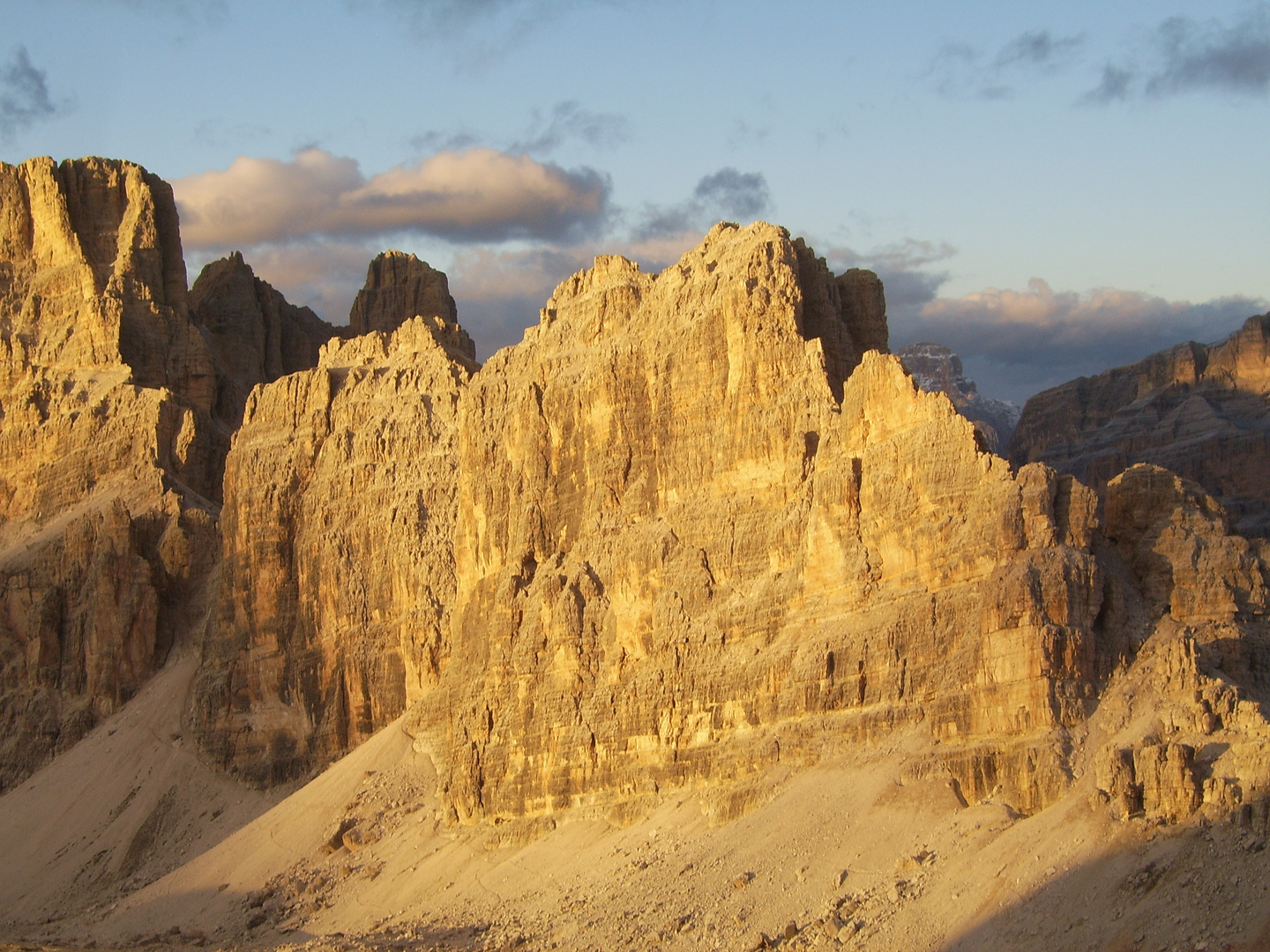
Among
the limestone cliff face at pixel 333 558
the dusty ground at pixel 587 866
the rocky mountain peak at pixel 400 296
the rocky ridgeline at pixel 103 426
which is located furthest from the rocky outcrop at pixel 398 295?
the dusty ground at pixel 587 866

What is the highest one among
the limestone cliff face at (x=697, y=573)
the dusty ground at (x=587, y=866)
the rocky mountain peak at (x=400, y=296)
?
the rocky mountain peak at (x=400, y=296)

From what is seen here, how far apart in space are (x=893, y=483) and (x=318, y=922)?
29.7 meters

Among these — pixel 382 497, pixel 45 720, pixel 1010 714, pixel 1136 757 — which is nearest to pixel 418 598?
pixel 382 497

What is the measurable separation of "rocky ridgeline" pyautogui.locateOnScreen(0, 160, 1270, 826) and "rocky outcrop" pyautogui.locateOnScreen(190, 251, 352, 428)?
10807mm

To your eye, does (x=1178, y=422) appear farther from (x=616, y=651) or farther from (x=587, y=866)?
(x=587, y=866)

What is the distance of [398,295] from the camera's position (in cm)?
14138

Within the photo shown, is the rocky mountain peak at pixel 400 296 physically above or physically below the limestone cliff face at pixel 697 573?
above

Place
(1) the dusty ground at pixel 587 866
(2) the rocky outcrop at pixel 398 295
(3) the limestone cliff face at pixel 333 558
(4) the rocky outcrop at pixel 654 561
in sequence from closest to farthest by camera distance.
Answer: (1) the dusty ground at pixel 587 866, (4) the rocky outcrop at pixel 654 561, (3) the limestone cliff face at pixel 333 558, (2) the rocky outcrop at pixel 398 295

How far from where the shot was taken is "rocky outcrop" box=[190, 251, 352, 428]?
144375 millimetres

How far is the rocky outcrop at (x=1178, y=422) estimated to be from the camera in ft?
422

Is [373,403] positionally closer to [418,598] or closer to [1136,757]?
[418,598]

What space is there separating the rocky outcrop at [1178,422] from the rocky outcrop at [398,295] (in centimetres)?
4113

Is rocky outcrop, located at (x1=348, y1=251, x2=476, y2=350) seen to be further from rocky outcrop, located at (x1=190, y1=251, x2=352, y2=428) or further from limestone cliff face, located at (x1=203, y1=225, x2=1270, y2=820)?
limestone cliff face, located at (x1=203, y1=225, x2=1270, y2=820)

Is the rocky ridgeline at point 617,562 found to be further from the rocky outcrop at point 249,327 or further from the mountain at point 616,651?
the rocky outcrop at point 249,327
